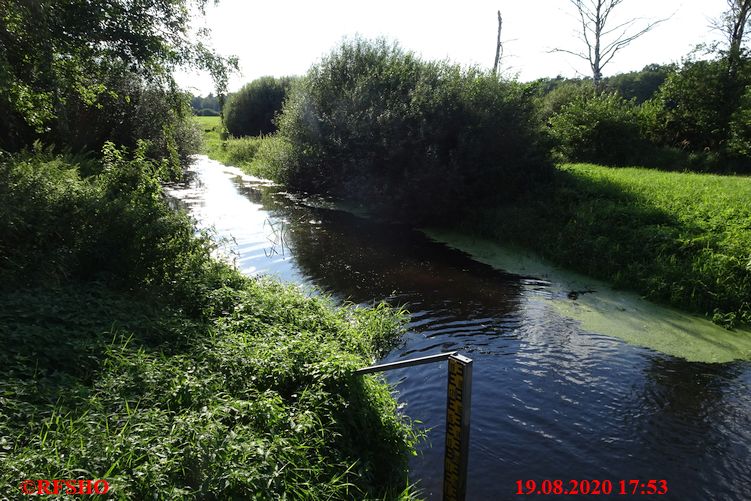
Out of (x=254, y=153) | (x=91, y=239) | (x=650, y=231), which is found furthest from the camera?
(x=254, y=153)

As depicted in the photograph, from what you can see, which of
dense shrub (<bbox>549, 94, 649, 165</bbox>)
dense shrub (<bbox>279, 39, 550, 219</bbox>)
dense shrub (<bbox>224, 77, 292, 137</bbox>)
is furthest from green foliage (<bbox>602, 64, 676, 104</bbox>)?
dense shrub (<bbox>279, 39, 550, 219</bbox>)

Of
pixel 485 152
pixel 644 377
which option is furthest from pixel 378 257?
pixel 644 377

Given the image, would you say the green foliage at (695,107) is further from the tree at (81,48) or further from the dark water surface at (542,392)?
the tree at (81,48)

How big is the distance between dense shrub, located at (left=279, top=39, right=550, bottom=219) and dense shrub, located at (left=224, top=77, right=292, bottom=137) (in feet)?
106

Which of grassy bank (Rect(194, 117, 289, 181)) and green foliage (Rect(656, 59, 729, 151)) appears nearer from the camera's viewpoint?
green foliage (Rect(656, 59, 729, 151))

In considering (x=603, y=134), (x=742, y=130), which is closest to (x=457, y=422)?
(x=603, y=134)

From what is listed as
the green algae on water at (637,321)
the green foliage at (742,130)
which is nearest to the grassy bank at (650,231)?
the green algae on water at (637,321)

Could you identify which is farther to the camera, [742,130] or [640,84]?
[640,84]

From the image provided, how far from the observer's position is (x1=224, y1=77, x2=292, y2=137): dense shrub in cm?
4672

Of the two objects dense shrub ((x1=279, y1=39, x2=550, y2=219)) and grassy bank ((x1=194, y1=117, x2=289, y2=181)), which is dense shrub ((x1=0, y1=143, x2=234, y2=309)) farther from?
grassy bank ((x1=194, y1=117, x2=289, y2=181))

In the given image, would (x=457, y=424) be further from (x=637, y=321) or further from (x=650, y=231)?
(x=650, y=231)

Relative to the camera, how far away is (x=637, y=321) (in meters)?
8.04
